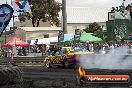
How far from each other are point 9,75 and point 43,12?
87179mm

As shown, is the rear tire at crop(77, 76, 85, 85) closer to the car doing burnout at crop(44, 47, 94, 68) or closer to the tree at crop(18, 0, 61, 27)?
the car doing burnout at crop(44, 47, 94, 68)

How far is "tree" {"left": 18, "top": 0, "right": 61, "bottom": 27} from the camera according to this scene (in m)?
101

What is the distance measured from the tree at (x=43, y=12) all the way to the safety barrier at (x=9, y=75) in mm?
85325

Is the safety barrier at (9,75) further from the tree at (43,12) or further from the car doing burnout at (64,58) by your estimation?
the tree at (43,12)

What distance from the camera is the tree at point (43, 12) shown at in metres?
101

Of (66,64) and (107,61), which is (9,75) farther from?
(66,64)

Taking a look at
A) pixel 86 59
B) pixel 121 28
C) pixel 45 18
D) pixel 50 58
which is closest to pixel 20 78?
pixel 86 59

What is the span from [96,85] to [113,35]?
40.3 meters

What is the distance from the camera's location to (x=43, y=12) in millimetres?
101750

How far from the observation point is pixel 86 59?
1122 cm

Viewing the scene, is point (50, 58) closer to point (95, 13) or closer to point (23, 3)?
point (23, 3)

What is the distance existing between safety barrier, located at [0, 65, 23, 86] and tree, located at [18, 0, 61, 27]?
8533 centimetres

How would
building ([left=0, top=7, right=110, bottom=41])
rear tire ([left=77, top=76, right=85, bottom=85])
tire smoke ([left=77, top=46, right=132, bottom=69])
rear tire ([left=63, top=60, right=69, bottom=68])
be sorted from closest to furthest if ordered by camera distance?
1. rear tire ([left=77, top=76, right=85, bottom=85])
2. tire smoke ([left=77, top=46, right=132, bottom=69])
3. rear tire ([left=63, top=60, right=69, bottom=68])
4. building ([left=0, top=7, right=110, bottom=41])

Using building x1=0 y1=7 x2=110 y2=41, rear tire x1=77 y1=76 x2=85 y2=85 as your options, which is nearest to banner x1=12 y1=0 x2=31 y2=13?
rear tire x1=77 y1=76 x2=85 y2=85
